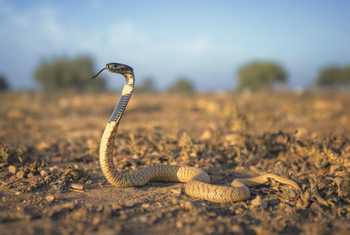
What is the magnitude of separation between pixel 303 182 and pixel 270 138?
164cm

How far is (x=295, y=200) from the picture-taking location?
3.96 metres

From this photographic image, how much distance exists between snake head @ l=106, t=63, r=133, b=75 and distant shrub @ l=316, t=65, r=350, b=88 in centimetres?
5389

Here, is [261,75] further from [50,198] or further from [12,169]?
[50,198]

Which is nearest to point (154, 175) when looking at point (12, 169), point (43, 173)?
point (43, 173)

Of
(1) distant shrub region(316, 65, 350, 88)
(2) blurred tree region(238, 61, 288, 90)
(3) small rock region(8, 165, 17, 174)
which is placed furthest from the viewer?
(1) distant shrub region(316, 65, 350, 88)

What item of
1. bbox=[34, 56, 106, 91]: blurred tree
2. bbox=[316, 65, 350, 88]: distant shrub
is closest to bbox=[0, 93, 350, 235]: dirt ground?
bbox=[34, 56, 106, 91]: blurred tree

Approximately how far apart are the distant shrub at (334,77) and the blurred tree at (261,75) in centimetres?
585

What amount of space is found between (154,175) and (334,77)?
53.7 metres

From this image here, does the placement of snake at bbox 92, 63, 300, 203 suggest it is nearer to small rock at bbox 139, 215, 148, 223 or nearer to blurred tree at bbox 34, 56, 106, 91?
small rock at bbox 139, 215, 148, 223

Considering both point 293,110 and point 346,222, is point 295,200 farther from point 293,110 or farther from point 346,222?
point 293,110

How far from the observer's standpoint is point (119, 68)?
3.73 metres

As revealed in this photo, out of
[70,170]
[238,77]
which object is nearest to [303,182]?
[70,170]

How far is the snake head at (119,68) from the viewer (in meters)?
3.71

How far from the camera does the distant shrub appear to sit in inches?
2055
